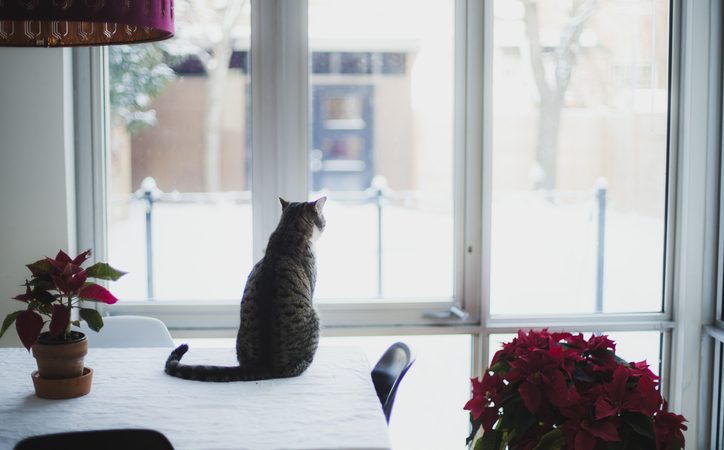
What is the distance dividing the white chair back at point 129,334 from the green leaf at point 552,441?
50.2 inches

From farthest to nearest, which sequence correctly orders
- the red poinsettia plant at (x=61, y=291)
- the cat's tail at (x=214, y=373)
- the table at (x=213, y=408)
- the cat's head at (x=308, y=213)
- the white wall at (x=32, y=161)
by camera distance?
1. the white wall at (x=32, y=161)
2. the cat's head at (x=308, y=213)
3. the cat's tail at (x=214, y=373)
4. the red poinsettia plant at (x=61, y=291)
5. the table at (x=213, y=408)

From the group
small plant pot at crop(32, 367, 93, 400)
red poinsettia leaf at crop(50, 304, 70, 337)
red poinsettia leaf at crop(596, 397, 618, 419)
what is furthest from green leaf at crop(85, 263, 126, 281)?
red poinsettia leaf at crop(596, 397, 618, 419)

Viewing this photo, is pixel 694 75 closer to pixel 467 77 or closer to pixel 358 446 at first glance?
pixel 467 77

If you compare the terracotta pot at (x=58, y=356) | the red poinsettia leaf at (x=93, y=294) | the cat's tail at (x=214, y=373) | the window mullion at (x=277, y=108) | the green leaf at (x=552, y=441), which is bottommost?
the green leaf at (x=552, y=441)

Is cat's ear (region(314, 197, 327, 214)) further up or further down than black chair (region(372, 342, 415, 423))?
further up

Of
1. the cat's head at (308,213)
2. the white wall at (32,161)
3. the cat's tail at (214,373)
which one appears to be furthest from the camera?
the white wall at (32,161)

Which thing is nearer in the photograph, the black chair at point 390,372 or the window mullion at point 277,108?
the black chair at point 390,372

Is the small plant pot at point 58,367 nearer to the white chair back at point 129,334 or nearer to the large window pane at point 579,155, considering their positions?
the white chair back at point 129,334

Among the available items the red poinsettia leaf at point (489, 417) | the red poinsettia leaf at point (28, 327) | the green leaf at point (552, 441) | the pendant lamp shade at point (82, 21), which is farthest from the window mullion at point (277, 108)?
the green leaf at point (552, 441)

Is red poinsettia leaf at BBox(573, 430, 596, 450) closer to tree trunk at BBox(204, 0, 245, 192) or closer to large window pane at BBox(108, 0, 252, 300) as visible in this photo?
large window pane at BBox(108, 0, 252, 300)

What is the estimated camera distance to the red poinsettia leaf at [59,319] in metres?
1.83

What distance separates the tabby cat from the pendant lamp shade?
727 mm

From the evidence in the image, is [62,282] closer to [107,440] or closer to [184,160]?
[107,440]

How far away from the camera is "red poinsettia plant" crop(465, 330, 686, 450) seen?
1.68 meters
